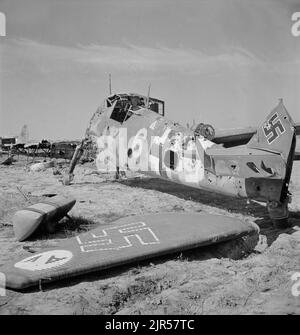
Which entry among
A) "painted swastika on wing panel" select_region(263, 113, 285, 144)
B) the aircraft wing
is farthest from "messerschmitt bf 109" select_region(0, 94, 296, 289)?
the aircraft wing

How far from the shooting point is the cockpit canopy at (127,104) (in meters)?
11.1

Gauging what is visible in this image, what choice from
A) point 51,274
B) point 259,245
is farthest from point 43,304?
point 259,245

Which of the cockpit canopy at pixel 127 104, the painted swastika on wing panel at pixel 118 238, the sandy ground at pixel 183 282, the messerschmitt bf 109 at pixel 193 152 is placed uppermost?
the cockpit canopy at pixel 127 104

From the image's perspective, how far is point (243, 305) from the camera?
3.75 m

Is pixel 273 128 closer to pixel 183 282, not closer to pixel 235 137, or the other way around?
pixel 183 282

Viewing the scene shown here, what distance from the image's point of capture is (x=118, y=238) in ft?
18.4

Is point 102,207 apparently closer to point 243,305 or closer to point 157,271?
point 157,271

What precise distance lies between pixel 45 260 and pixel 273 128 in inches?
184

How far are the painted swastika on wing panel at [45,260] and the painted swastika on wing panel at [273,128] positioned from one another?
167 inches

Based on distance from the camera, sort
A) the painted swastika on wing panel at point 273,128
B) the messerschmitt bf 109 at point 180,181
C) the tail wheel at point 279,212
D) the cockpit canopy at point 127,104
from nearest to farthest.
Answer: the messerschmitt bf 109 at point 180,181 < the painted swastika on wing panel at point 273,128 < the tail wheel at point 279,212 < the cockpit canopy at point 127,104

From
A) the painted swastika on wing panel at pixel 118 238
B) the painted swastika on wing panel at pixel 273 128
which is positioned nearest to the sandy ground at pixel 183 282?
the painted swastika on wing panel at pixel 118 238

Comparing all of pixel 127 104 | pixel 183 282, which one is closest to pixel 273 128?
pixel 183 282

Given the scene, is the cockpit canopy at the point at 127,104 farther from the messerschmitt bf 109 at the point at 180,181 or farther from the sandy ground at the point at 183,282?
the sandy ground at the point at 183,282

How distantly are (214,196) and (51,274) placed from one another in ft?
23.9
